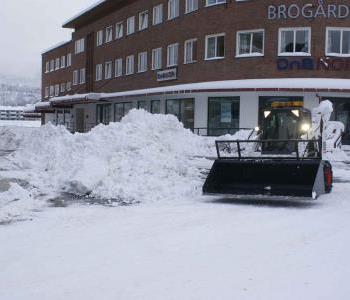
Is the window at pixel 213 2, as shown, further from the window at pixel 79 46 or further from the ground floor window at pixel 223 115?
the window at pixel 79 46

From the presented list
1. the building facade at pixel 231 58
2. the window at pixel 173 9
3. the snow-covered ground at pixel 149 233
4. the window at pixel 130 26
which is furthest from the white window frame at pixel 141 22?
the snow-covered ground at pixel 149 233

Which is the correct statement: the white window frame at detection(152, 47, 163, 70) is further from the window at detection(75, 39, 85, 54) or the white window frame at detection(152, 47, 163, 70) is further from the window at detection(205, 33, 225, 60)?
the window at detection(75, 39, 85, 54)

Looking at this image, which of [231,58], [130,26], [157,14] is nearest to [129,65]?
[130,26]

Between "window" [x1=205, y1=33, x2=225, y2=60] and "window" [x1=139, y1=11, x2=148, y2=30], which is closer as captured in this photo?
"window" [x1=205, y1=33, x2=225, y2=60]

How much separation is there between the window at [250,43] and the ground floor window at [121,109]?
11.7m

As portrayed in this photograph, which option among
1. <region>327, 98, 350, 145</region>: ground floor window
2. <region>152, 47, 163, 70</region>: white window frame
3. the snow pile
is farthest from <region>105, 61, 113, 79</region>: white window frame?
the snow pile

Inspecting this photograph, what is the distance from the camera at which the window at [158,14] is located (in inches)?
1361

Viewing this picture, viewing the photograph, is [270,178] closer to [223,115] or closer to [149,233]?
[149,233]

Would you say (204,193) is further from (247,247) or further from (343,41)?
(343,41)

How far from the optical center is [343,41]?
27.1 m

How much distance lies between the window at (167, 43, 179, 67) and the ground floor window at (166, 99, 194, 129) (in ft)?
7.47

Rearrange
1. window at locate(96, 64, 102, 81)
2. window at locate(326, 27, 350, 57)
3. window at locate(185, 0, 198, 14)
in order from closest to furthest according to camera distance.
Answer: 1. window at locate(326, 27, 350, 57)
2. window at locate(185, 0, 198, 14)
3. window at locate(96, 64, 102, 81)

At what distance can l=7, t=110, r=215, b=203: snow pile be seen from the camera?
1134cm

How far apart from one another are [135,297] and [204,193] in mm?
5893
